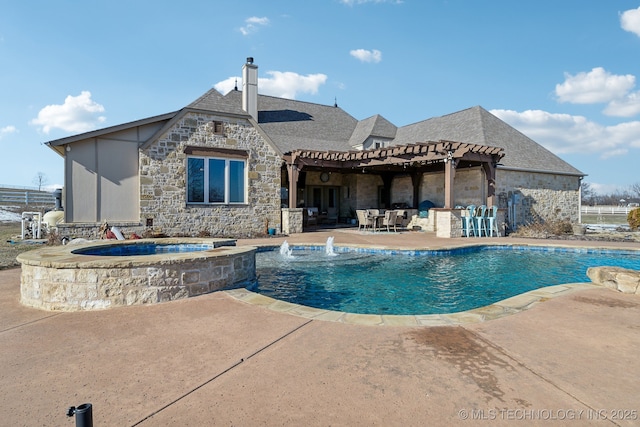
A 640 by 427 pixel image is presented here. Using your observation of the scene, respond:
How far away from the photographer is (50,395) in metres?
2.12

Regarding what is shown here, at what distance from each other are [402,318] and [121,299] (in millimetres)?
3417

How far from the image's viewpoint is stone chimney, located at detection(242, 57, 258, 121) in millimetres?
17234

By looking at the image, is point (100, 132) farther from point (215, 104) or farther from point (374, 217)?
point (374, 217)

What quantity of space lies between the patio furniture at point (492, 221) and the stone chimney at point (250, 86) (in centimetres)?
1206

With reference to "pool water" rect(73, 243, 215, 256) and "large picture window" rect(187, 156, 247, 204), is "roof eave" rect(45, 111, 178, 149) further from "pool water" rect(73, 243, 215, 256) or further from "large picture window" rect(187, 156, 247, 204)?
"pool water" rect(73, 243, 215, 256)

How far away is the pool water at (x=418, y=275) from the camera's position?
5.12m

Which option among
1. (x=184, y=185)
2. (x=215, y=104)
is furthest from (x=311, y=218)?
(x=215, y=104)

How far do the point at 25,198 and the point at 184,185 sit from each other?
20356 millimetres

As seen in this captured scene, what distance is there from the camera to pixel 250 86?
17516 mm

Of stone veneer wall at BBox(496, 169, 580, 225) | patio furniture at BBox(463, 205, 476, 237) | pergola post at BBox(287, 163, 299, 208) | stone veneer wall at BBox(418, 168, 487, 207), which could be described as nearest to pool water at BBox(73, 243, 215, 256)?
pergola post at BBox(287, 163, 299, 208)

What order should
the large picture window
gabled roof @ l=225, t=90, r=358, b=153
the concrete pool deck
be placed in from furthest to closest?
gabled roof @ l=225, t=90, r=358, b=153 < the large picture window < the concrete pool deck

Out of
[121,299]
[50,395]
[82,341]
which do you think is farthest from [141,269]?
[50,395]

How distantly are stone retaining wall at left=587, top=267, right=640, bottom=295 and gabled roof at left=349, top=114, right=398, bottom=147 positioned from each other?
15.0 meters

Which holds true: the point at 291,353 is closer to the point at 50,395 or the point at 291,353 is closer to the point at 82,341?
the point at 50,395
